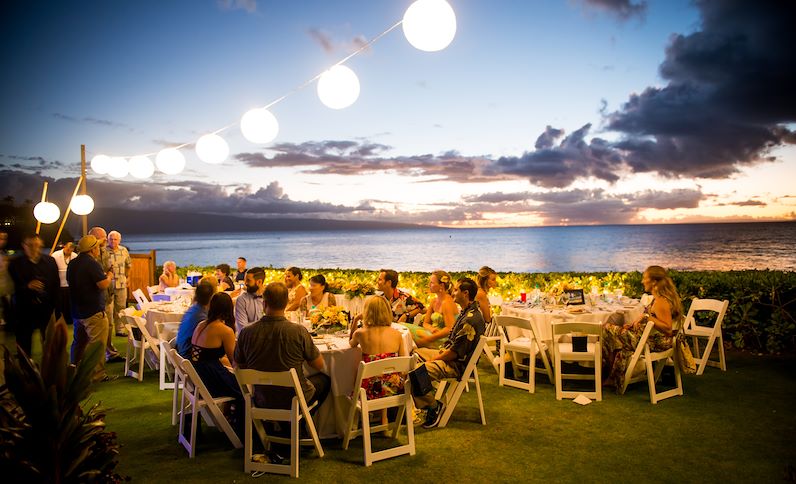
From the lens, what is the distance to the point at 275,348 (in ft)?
13.2

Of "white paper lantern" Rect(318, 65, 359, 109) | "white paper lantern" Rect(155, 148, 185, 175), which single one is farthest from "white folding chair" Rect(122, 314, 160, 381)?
"white paper lantern" Rect(318, 65, 359, 109)

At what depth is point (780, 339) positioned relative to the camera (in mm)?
7555

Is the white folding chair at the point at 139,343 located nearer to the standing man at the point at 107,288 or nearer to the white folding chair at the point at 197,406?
the standing man at the point at 107,288

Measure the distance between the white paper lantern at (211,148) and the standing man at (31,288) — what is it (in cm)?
260

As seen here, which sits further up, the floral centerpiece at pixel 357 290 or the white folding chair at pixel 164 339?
the floral centerpiece at pixel 357 290

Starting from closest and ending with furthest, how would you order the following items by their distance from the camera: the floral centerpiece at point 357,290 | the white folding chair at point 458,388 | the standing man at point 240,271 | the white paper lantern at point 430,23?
the white paper lantern at point 430,23
the white folding chair at point 458,388
the floral centerpiece at point 357,290
the standing man at point 240,271

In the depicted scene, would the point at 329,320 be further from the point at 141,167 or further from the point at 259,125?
the point at 141,167

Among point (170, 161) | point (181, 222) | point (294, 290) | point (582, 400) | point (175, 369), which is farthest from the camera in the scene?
point (181, 222)

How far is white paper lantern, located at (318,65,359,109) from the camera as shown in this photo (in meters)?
4.09

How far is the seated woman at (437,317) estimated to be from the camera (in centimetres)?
598

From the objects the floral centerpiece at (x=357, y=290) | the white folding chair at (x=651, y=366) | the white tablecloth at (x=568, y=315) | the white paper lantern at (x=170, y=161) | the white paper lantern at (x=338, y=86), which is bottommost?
the white folding chair at (x=651, y=366)

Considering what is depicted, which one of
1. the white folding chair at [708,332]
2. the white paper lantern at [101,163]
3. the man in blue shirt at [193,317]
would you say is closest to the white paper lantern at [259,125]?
the man in blue shirt at [193,317]

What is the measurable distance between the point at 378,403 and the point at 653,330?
3482mm

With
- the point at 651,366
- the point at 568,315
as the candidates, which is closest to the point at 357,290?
the point at 568,315
